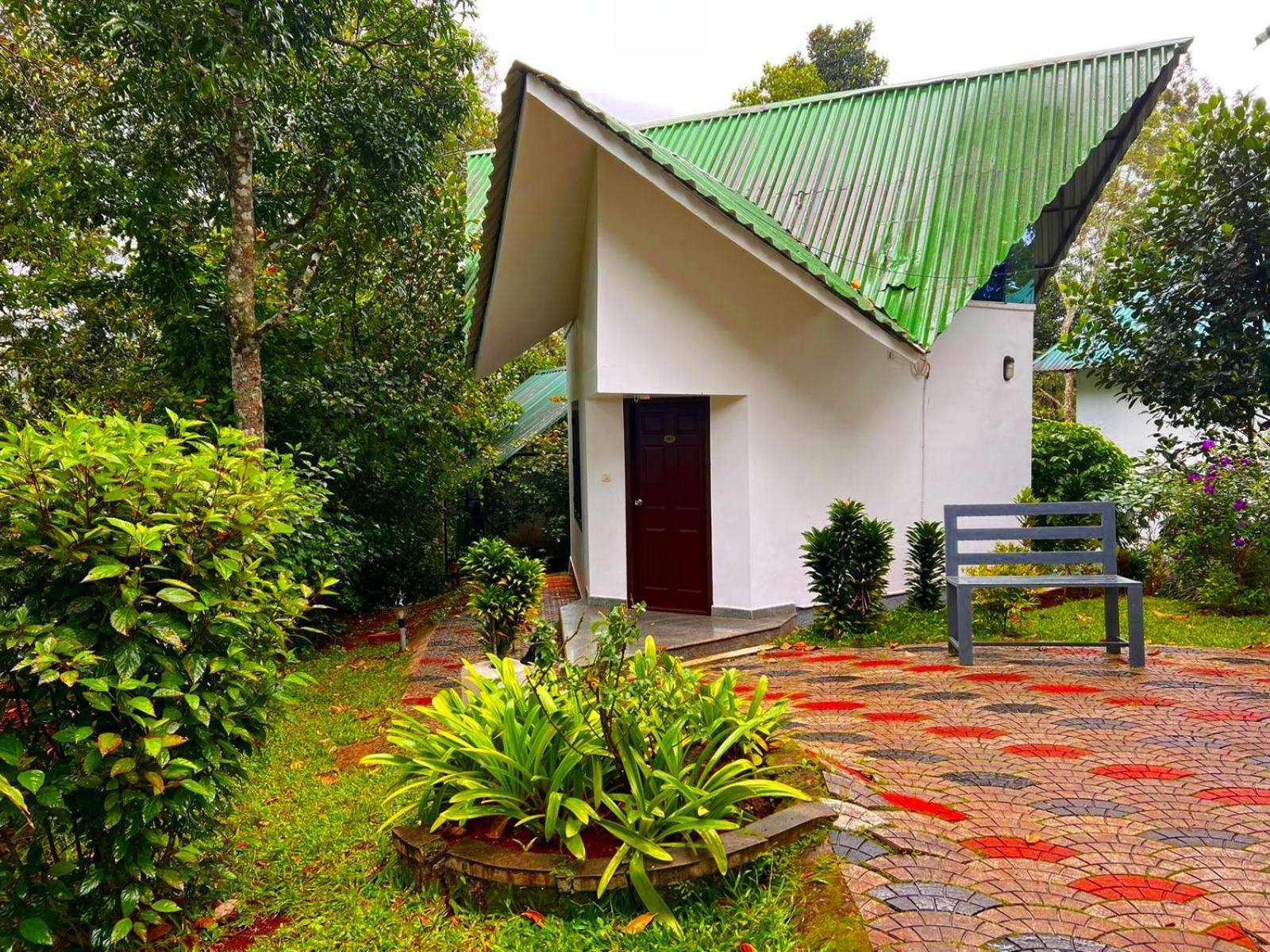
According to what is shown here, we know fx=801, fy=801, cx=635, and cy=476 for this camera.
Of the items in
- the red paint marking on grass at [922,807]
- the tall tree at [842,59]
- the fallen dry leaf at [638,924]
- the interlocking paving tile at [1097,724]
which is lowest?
the fallen dry leaf at [638,924]

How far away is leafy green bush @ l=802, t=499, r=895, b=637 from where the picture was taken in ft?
24.7

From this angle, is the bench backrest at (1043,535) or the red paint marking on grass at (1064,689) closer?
the red paint marking on grass at (1064,689)

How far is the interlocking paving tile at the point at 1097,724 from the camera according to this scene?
14.2ft

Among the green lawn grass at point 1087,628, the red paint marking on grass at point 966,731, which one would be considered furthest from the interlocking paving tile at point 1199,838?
the green lawn grass at point 1087,628

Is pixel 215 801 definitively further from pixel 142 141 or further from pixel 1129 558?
pixel 1129 558

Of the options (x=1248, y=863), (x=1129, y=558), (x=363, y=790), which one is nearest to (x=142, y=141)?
(x=363, y=790)

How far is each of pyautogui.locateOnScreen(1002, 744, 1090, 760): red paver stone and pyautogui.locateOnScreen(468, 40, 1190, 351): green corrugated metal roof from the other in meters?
4.09

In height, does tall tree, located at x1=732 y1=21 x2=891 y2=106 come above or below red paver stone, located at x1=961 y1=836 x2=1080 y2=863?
above

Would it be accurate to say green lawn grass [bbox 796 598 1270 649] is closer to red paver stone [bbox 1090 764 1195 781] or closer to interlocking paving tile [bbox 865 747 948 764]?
red paver stone [bbox 1090 764 1195 781]

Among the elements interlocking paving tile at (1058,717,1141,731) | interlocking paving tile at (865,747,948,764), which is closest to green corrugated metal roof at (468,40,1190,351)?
interlocking paving tile at (1058,717,1141,731)

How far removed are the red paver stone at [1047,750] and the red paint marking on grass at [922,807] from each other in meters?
0.89

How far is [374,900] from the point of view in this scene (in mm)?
2896

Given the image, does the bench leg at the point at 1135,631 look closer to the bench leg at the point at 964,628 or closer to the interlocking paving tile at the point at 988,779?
the bench leg at the point at 964,628

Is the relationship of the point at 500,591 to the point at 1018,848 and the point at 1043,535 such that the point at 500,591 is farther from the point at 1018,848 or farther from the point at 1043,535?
the point at 1018,848
